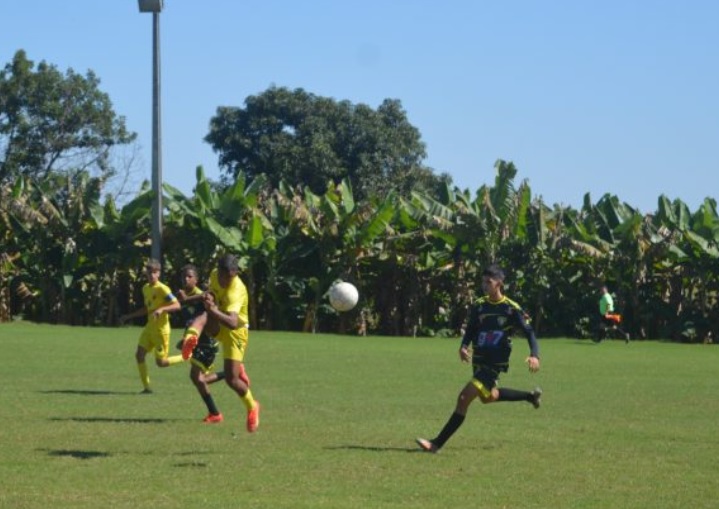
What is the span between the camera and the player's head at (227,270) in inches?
524

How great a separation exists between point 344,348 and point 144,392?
11.8 m

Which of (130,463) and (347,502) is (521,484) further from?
(130,463)

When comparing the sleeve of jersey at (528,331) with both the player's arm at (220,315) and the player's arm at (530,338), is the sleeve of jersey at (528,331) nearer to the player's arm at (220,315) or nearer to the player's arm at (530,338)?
the player's arm at (530,338)

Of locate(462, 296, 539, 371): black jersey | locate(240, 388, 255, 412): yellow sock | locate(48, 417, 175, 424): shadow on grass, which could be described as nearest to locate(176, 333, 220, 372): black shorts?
locate(48, 417, 175, 424): shadow on grass

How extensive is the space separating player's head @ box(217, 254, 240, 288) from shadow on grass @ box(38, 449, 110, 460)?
215cm

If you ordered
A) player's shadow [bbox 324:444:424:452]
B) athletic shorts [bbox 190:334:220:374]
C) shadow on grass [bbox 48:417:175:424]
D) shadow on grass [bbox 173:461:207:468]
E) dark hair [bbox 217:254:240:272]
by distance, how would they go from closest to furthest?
shadow on grass [bbox 173:461:207:468] → player's shadow [bbox 324:444:424:452] → dark hair [bbox 217:254:240:272] → shadow on grass [bbox 48:417:175:424] → athletic shorts [bbox 190:334:220:374]

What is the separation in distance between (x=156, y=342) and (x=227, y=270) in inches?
227

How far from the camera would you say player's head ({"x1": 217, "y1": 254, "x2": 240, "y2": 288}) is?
13.3 meters

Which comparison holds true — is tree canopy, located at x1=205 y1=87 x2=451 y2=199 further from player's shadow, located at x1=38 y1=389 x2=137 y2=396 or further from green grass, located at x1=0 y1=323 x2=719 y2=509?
player's shadow, located at x1=38 y1=389 x2=137 y2=396

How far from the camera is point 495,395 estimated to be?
13.1 meters

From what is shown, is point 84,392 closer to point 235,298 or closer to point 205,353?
point 205,353

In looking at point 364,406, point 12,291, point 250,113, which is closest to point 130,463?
point 364,406

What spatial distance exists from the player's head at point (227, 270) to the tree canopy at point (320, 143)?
47.9 metres

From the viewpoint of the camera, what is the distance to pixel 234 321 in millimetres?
13094
